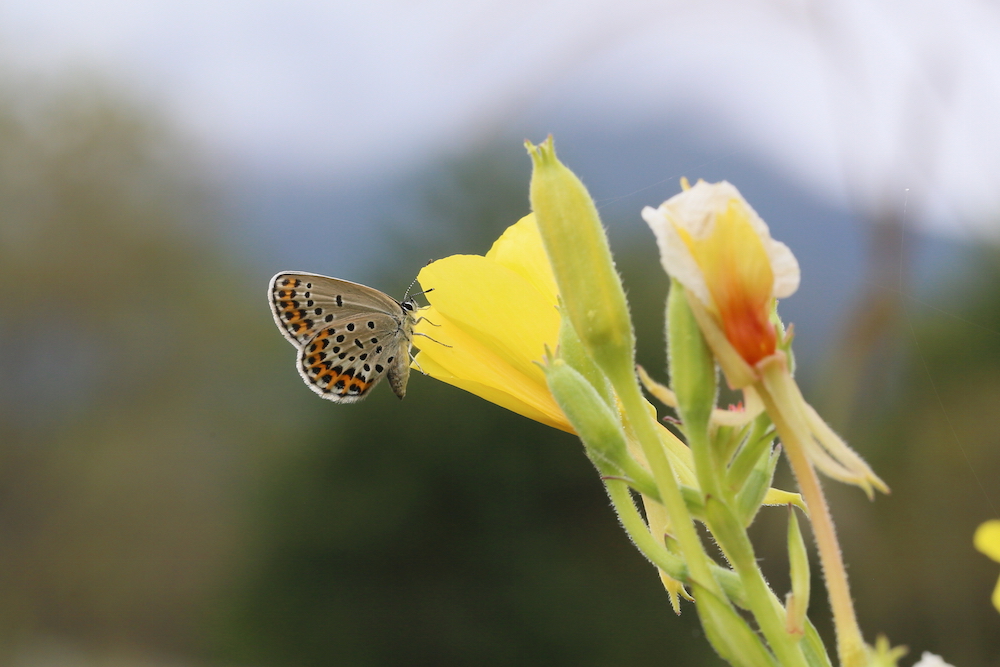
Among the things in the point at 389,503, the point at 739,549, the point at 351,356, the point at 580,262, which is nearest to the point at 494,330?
the point at 580,262

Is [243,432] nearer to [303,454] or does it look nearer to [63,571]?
[303,454]

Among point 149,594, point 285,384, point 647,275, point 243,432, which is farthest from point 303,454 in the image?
point 149,594

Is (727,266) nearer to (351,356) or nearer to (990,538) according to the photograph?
(990,538)

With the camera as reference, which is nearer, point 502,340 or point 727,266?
point 727,266

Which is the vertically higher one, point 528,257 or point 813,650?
point 528,257

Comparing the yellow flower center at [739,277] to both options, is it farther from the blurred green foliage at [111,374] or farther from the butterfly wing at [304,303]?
the blurred green foliage at [111,374]

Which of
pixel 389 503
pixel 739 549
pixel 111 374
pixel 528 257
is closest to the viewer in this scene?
pixel 739 549

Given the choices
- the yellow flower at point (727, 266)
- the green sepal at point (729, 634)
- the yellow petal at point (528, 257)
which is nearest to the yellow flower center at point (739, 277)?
the yellow flower at point (727, 266)
